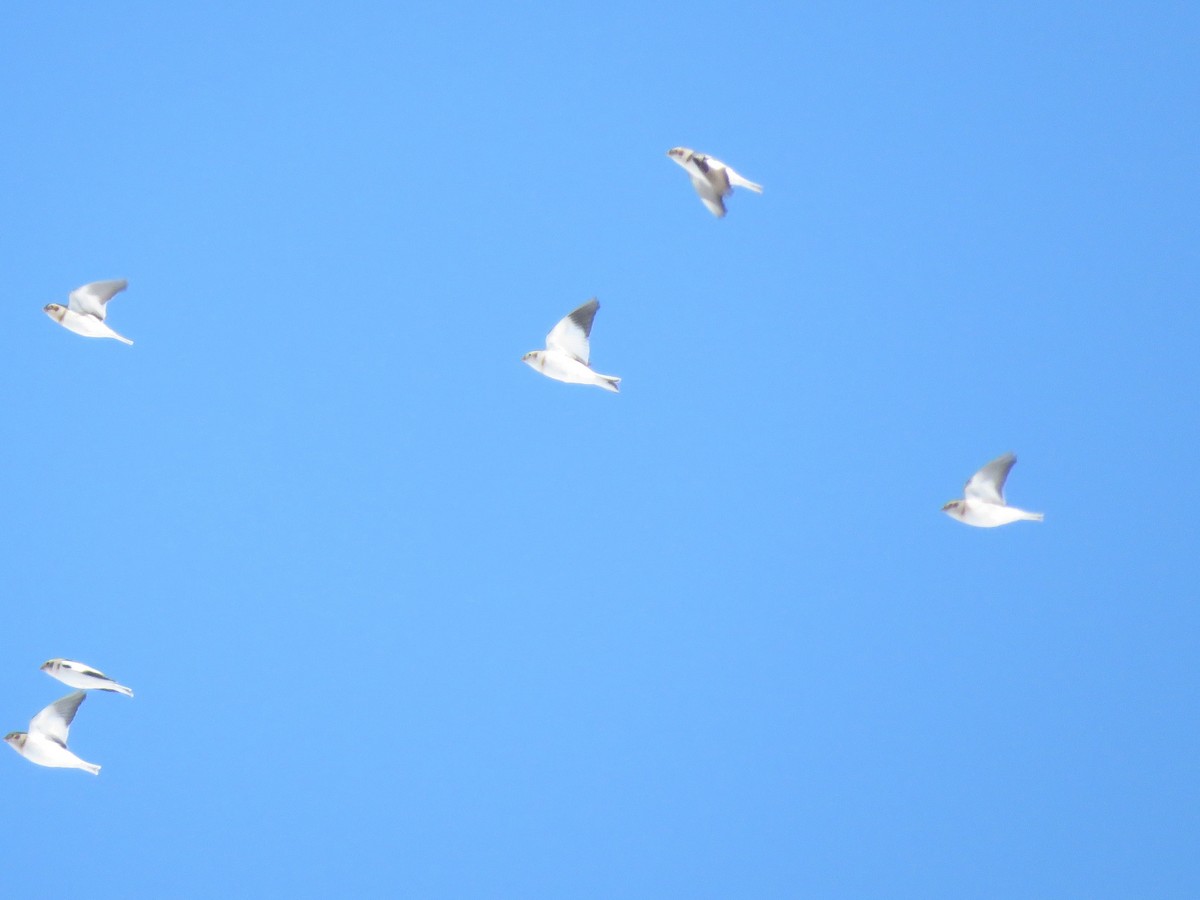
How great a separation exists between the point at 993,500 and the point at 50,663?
2927 mm

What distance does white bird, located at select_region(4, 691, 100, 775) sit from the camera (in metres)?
4.45

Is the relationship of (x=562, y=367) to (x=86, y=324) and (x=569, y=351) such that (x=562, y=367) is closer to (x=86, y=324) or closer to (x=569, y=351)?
(x=569, y=351)

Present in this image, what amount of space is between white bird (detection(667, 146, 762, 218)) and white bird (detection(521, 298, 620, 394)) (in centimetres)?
57

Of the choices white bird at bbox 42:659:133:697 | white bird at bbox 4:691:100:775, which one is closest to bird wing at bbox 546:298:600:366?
white bird at bbox 42:659:133:697

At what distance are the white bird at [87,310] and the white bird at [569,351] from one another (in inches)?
54.7

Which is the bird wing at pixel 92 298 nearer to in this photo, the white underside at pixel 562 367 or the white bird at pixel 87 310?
the white bird at pixel 87 310

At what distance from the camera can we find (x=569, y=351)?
445cm

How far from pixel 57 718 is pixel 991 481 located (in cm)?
305

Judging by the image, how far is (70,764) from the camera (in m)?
4.41

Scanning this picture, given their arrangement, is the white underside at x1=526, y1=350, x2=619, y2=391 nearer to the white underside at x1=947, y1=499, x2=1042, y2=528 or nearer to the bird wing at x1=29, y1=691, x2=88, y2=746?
the white underside at x1=947, y1=499, x2=1042, y2=528

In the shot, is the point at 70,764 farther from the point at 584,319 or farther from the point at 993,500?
the point at 993,500

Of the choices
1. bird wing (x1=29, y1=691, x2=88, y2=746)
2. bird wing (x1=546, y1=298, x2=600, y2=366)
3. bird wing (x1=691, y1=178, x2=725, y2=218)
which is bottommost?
bird wing (x1=29, y1=691, x2=88, y2=746)

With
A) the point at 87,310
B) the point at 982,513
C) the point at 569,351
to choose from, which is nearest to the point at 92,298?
the point at 87,310

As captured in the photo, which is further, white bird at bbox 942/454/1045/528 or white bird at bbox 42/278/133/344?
white bird at bbox 42/278/133/344
